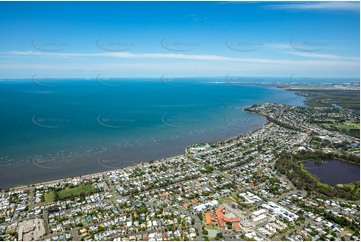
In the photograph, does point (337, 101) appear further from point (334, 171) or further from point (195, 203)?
point (195, 203)

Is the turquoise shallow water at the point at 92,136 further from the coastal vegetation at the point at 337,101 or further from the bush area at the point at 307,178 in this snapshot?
the coastal vegetation at the point at 337,101

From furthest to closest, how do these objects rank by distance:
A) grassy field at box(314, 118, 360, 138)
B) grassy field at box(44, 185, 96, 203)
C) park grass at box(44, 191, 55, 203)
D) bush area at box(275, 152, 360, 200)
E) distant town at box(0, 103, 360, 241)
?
grassy field at box(314, 118, 360, 138), bush area at box(275, 152, 360, 200), grassy field at box(44, 185, 96, 203), park grass at box(44, 191, 55, 203), distant town at box(0, 103, 360, 241)

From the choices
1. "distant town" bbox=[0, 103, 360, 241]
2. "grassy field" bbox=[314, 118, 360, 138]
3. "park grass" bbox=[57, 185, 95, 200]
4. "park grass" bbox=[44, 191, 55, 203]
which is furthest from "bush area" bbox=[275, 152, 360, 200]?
"park grass" bbox=[44, 191, 55, 203]

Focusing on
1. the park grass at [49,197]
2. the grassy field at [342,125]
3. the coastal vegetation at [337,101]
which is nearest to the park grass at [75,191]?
the park grass at [49,197]

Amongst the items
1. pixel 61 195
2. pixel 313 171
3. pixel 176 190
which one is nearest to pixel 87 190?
pixel 61 195

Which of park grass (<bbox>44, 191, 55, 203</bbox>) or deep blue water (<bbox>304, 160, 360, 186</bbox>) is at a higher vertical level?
deep blue water (<bbox>304, 160, 360, 186</bbox>)

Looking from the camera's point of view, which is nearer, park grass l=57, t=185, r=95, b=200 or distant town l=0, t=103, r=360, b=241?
distant town l=0, t=103, r=360, b=241

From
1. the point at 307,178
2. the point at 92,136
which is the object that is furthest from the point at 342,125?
the point at 92,136

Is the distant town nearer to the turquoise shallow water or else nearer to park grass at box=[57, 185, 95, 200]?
park grass at box=[57, 185, 95, 200]
